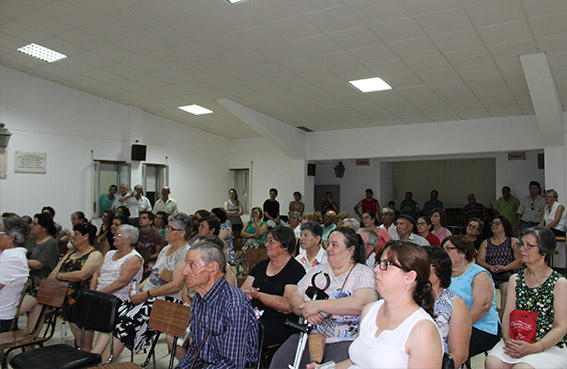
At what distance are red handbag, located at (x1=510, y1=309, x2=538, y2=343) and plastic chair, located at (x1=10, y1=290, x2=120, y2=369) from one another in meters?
2.53

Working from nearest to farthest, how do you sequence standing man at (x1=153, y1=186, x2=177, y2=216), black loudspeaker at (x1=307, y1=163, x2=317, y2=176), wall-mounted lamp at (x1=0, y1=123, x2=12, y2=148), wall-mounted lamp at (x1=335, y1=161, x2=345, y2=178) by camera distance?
1. wall-mounted lamp at (x1=0, y1=123, x2=12, y2=148)
2. standing man at (x1=153, y1=186, x2=177, y2=216)
3. black loudspeaker at (x1=307, y1=163, x2=317, y2=176)
4. wall-mounted lamp at (x1=335, y1=161, x2=345, y2=178)

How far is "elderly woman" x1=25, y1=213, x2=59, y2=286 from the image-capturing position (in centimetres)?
432

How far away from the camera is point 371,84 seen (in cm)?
691

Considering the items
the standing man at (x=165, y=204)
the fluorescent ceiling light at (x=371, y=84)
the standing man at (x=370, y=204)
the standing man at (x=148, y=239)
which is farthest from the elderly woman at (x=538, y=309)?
the standing man at (x=370, y=204)

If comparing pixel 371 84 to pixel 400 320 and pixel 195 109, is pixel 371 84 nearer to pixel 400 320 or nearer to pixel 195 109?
pixel 195 109

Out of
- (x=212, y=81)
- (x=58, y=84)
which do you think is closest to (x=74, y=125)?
(x=58, y=84)

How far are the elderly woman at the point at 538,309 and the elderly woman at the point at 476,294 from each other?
0.41 feet

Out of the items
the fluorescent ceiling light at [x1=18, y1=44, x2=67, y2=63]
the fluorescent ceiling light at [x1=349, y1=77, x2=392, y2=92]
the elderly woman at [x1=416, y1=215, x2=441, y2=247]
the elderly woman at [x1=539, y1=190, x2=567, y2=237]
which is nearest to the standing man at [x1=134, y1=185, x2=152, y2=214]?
the fluorescent ceiling light at [x1=18, y1=44, x2=67, y2=63]

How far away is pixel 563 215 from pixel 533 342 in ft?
18.6

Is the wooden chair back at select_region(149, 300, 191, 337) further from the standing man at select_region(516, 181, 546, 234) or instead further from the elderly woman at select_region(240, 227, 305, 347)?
the standing man at select_region(516, 181, 546, 234)

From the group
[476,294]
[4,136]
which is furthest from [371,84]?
[4,136]

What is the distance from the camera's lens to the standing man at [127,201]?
902cm

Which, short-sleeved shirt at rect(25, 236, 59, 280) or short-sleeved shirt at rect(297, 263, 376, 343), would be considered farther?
short-sleeved shirt at rect(25, 236, 59, 280)

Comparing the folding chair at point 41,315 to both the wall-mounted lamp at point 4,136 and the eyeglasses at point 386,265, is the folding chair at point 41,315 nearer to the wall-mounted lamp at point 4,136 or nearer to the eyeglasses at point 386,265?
the eyeglasses at point 386,265
